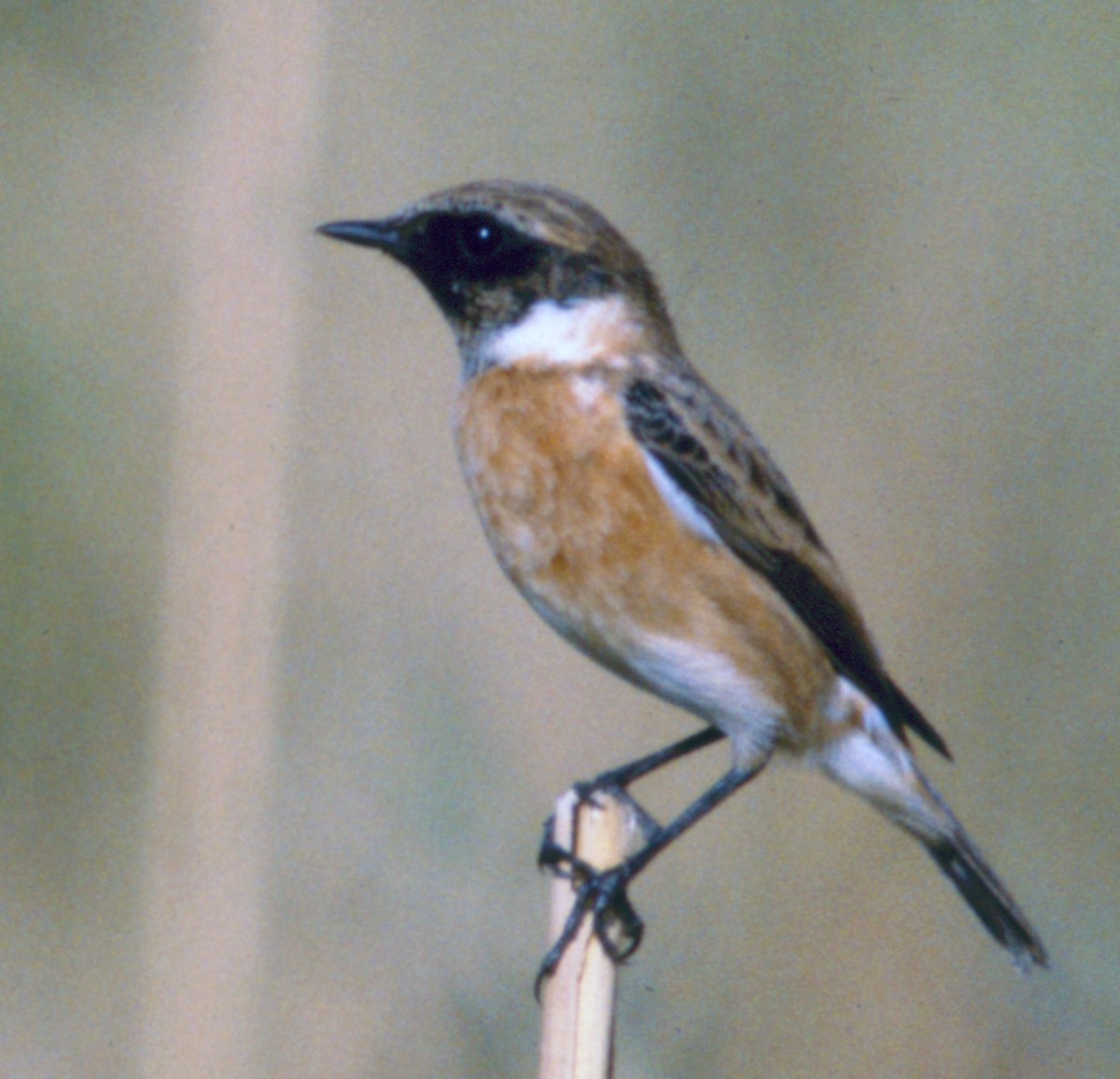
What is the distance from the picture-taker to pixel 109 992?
3650 mm

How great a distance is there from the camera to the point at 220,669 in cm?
349

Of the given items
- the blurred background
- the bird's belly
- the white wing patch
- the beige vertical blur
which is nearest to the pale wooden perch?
the bird's belly

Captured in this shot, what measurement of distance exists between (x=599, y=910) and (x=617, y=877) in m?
0.13

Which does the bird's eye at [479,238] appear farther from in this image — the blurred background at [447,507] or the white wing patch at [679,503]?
the blurred background at [447,507]

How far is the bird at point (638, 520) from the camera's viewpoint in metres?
2.57

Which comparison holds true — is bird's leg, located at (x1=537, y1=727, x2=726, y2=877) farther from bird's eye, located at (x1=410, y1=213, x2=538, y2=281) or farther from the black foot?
bird's eye, located at (x1=410, y1=213, x2=538, y2=281)

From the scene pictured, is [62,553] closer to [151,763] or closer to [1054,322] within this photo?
[151,763]

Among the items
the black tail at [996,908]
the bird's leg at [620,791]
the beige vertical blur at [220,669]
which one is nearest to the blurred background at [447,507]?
the beige vertical blur at [220,669]

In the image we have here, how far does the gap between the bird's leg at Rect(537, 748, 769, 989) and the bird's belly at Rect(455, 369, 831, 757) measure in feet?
0.41

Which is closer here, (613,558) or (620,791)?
(613,558)

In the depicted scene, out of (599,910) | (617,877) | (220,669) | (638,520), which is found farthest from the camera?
(220,669)

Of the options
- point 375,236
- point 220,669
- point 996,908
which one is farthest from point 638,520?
point 220,669

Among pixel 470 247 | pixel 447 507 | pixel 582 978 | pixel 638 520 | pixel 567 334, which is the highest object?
pixel 470 247

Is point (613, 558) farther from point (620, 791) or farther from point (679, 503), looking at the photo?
point (620, 791)
